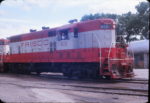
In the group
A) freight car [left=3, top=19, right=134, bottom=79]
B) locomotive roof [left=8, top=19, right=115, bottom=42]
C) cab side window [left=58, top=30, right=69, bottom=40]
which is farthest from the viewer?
cab side window [left=58, top=30, right=69, bottom=40]

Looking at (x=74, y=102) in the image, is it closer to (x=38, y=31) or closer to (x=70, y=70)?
(x=70, y=70)

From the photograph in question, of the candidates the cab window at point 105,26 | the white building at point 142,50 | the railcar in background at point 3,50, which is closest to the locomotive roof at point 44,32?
the cab window at point 105,26

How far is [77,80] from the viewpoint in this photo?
13.3 m

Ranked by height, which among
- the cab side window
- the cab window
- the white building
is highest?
the cab window

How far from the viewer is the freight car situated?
12469mm

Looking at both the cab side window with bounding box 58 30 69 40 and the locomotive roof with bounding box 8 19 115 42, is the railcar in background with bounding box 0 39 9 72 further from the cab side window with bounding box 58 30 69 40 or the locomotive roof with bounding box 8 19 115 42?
the cab side window with bounding box 58 30 69 40

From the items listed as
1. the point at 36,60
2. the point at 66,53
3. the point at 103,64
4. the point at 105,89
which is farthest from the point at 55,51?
the point at 105,89

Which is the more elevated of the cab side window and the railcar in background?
the cab side window

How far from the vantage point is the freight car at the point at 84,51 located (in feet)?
40.9

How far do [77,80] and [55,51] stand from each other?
2.66 meters

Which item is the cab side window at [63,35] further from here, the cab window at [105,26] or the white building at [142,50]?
the white building at [142,50]

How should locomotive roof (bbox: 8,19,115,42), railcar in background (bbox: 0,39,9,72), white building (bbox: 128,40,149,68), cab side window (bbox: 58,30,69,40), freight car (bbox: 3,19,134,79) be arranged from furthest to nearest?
railcar in background (bbox: 0,39,9,72), cab side window (bbox: 58,30,69,40), locomotive roof (bbox: 8,19,115,42), freight car (bbox: 3,19,134,79), white building (bbox: 128,40,149,68)

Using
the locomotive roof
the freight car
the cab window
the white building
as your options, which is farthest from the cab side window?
the white building

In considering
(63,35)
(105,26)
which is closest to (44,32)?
(63,35)
